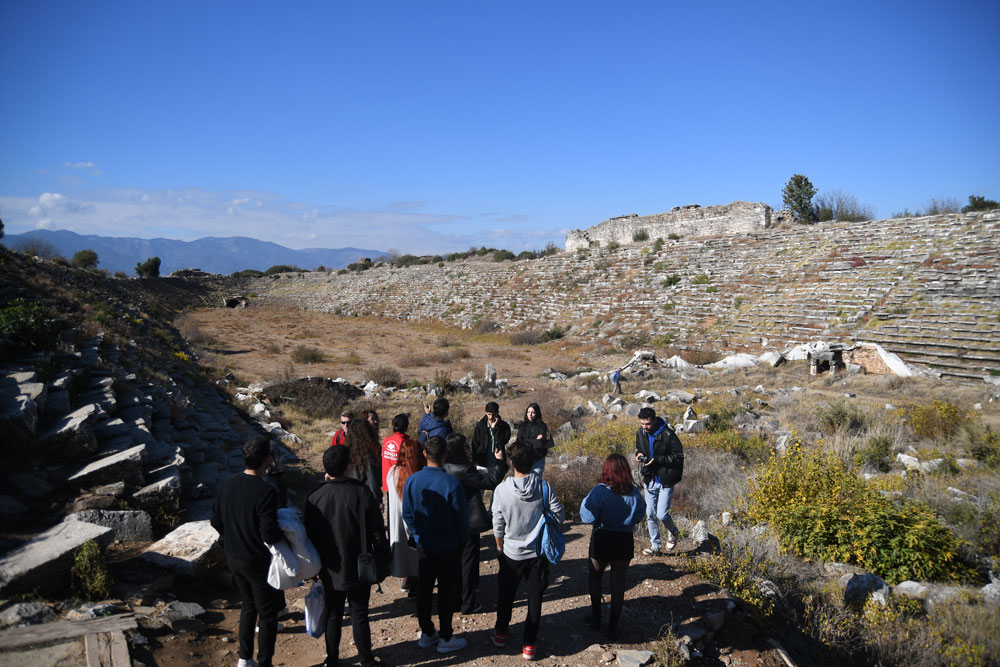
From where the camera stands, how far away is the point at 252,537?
373cm

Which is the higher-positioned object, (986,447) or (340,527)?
(340,527)

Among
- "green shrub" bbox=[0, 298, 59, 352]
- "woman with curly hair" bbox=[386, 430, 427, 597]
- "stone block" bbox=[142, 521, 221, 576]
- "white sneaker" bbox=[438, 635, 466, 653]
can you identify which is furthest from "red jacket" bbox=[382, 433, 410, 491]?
"green shrub" bbox=[0, 298, 59, 352]

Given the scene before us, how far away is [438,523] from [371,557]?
57cm

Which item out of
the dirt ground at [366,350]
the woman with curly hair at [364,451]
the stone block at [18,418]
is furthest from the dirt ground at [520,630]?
the dirt ground at [366,350]

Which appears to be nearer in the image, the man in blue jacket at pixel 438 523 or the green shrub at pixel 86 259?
the man in blue jacket at pixel 438 523

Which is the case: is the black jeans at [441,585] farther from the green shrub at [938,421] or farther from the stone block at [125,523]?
the green shrub at [938,421]

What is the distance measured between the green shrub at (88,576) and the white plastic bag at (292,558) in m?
1.96

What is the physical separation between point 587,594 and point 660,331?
22.4m

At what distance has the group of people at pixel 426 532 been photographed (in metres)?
3.82

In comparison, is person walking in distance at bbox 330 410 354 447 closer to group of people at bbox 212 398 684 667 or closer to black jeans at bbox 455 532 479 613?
group of people at bbox 212 398 684 667

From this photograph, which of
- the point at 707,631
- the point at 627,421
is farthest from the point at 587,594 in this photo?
A: the point at 627,421

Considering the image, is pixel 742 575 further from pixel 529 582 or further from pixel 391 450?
pixel 391 450

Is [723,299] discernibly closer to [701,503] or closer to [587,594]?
[701,503]

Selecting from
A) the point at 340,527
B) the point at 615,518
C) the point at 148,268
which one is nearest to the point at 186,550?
the point at 340,527
